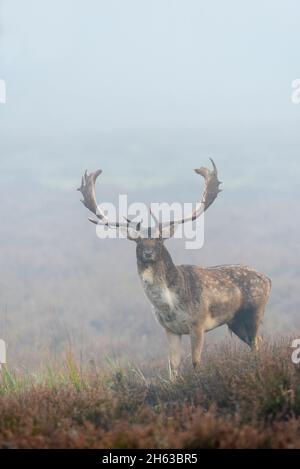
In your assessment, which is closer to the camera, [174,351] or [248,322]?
[174,351]

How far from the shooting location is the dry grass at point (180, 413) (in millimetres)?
5023

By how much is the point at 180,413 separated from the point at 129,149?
53703 millimetres

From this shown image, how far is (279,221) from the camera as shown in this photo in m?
35.1

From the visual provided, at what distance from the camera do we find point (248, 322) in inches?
376

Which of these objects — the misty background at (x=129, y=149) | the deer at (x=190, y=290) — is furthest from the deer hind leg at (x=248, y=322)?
the misty background at (x=129, y=149)

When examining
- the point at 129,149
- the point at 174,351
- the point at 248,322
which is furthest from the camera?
the point at 129,149

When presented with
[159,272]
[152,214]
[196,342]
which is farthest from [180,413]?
[152,214]

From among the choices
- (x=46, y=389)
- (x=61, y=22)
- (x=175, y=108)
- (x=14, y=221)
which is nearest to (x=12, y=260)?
(x=14, y=221)

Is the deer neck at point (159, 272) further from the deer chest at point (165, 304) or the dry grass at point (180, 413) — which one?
the dry grass at point (180, 413)

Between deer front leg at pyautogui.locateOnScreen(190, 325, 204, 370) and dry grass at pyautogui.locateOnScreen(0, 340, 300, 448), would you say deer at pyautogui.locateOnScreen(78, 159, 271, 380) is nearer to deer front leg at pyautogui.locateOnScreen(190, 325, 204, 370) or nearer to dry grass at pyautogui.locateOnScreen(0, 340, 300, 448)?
deer front leg at pyautogui.locateOnScreen(190, 325, 204, 370)

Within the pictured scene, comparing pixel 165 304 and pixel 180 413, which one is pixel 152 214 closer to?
pixel 165 304

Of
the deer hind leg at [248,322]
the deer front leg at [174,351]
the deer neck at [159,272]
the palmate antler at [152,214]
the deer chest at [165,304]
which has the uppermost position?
the palmate antler at [152,214]

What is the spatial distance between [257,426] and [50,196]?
39407 mm

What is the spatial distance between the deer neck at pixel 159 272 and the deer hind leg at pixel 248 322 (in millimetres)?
1313
